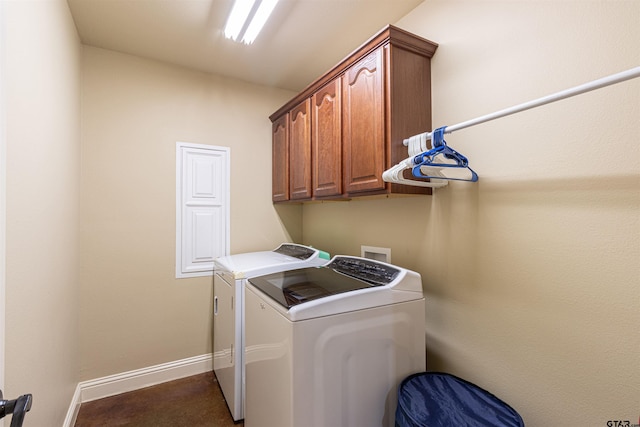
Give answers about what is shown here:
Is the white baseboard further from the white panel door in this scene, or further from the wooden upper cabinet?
the wooden upper cabinet

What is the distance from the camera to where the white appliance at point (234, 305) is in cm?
179

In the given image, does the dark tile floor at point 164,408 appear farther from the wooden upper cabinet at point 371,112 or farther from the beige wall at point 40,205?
the wooden upper cabinet at point 371,112

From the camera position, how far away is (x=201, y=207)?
2.45 meters

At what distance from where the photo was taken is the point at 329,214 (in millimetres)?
2541

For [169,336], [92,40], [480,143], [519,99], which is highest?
[92,40]

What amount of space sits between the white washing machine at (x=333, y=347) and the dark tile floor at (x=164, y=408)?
1.95ft

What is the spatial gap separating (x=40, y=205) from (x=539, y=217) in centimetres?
212

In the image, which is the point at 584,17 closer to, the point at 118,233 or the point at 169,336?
the point at 118,233

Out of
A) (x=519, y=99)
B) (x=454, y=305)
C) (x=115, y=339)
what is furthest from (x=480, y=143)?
(x=115, y=339)

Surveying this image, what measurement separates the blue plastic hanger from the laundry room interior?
66 mm

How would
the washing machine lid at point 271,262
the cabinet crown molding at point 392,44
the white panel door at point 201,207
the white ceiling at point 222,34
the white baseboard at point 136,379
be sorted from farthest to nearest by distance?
the white panel door at point 201,207
the white baseboard at point 136,379
the washing machine lid at point 271,262
the white ceiling at point 222,34
the cabinet crown molding at point 392,44

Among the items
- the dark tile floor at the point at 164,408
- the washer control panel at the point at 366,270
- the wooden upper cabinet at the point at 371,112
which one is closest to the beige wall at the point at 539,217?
the wooden upper cabinet at the point at 371,112

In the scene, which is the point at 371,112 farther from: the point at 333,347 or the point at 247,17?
the point at 333,347

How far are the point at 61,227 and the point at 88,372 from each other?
49.5 inches
